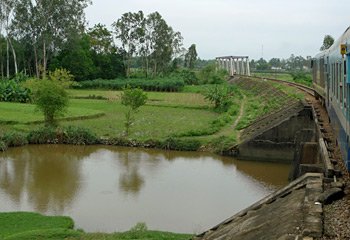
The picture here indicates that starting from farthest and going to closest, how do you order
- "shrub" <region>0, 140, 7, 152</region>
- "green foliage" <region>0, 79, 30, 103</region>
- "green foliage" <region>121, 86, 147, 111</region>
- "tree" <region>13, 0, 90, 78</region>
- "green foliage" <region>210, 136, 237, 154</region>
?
"tree" <region>13, 0, 90, 78</region> → "green foliage" <region>0, 79, 30, 103</region> → "green foliage" <region>121, 86, 147, 111</region> → "green foliage" <region>210, 136, 237, 154</region> → "shrub" <region>0, 140, 7, 152</region>

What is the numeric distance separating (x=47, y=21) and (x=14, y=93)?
15248mm

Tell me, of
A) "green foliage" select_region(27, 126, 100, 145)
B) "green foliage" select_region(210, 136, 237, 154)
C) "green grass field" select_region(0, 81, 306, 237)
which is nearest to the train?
"green grass field" select_region(0, 81, 306, 237)

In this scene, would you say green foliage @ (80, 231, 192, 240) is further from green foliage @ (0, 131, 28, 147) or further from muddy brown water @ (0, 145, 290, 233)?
green foliage @ (0, 131, 28, 147)

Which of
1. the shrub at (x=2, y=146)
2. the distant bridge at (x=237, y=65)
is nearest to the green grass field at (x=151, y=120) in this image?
the shrub at (x=2, y=146)

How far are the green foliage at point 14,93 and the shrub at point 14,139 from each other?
625 inches

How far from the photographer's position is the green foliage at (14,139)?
96.4 feet

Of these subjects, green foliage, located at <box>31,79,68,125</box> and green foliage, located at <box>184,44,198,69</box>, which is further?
green foliage, located at <box>184,44,198,69</box>

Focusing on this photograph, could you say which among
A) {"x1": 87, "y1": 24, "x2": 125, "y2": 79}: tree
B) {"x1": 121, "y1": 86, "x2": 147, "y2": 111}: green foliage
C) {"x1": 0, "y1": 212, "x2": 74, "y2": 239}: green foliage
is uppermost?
{"x1": 87, "y1": 24, "x2": 125, "y2": 79}: tree

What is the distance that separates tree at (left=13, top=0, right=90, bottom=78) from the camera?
186ft

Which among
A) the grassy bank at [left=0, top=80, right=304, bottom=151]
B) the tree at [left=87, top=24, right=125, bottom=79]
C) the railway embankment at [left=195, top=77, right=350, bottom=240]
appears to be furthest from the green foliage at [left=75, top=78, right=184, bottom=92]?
the railway embankment at [left=195, top=77, right=350, bottom=240]

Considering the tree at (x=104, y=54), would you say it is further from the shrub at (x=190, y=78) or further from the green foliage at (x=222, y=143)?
the green foliage at (x=222, y=143)

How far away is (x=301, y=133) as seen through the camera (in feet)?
73.0

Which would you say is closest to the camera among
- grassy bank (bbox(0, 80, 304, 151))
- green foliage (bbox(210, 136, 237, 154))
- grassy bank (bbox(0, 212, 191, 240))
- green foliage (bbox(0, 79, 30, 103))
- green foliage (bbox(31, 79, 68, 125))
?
grassy bank (bbox(0, 212, 191, 240))

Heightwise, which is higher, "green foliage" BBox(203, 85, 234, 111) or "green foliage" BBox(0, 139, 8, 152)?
A: "green foliage" BBox(203, 85, 234, 111)
